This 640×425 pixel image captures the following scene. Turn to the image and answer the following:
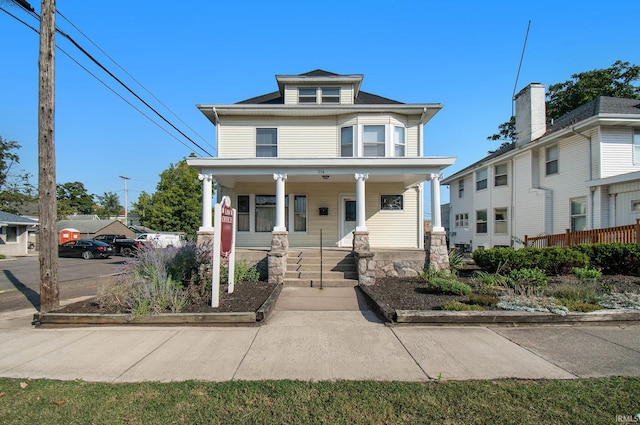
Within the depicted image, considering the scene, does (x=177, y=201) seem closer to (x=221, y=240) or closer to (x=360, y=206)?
(x=360, y=206)

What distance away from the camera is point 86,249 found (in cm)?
2462

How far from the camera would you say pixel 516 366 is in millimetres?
3963

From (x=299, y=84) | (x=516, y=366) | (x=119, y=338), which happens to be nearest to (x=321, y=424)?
(x=516, y=366)

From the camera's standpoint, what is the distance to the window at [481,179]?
67.8 feet

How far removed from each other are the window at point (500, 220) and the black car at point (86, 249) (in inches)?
1056

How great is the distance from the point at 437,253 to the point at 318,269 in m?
3.68

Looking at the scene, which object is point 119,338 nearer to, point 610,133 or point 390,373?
point 390,373

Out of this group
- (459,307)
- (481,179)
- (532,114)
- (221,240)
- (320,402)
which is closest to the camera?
(320,402)

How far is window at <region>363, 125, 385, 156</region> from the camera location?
513 inches

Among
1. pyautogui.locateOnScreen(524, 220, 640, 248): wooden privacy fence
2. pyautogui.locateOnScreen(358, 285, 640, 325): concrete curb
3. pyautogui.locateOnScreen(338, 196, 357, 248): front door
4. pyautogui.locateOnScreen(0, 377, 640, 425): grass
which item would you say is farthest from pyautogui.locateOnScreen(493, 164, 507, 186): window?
pyautogui.locateOnScreen(0, 377, 640, 425): grass

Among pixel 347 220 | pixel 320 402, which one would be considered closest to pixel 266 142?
pixel 347 220

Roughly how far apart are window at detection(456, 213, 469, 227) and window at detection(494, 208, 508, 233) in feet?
11.2

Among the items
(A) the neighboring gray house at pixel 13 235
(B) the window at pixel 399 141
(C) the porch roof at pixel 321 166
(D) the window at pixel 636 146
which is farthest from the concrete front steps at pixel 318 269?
(A) the neighboring gray house at pixel 13 235

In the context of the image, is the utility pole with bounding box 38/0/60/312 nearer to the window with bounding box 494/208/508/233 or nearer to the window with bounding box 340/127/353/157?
the window with bounding box 340/127/353/157
